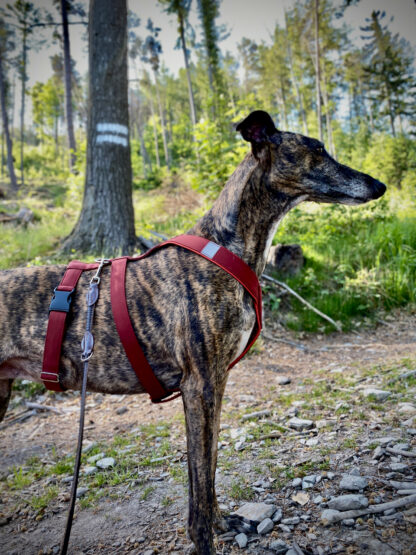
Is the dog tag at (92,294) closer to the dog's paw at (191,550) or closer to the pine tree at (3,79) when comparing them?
the dog's paw at (191,550)

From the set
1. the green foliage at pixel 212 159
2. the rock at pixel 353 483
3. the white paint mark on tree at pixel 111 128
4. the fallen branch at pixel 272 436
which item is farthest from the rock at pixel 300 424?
the white paint mark on tree at pixel 111 128

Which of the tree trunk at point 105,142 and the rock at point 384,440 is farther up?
the tree trunk at point 105,142

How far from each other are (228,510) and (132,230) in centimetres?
495

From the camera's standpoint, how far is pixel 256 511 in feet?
6.68

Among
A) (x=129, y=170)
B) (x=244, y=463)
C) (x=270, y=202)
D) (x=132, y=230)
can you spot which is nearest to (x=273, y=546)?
(x=244, y=463)

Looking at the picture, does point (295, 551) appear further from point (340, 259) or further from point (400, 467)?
point (340, 259)

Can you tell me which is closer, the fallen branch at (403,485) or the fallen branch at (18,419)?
the fallen branch at (403,485)

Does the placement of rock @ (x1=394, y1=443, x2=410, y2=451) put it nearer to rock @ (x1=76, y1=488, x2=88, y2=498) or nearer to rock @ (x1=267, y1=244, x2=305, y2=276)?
rock @ (x1=76, y1=488, x2=88, y2=498)

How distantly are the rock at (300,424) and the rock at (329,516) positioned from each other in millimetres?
1056

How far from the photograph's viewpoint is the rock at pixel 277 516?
195cm

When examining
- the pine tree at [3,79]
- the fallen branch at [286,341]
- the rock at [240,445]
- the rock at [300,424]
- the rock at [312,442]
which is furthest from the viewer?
the pine tree at [3,79]

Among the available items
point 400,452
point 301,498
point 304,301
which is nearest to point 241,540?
point 301,498

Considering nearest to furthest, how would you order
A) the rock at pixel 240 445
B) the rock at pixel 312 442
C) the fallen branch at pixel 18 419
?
1. the rock at pixel 312 442
2. the rock at pixel 240 445
3. the fallen branch at pixel 18 419

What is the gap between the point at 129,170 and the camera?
638 cm
